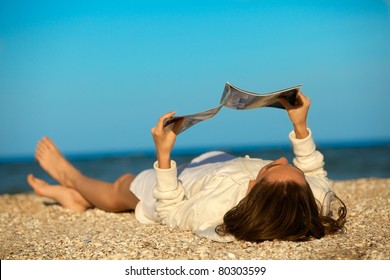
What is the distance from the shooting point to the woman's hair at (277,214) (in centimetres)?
371

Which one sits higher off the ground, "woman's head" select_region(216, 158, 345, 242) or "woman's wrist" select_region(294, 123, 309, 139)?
"woman's wrist" select_region(294, 123, 309, 139)

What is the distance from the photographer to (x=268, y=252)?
3533 millimetres

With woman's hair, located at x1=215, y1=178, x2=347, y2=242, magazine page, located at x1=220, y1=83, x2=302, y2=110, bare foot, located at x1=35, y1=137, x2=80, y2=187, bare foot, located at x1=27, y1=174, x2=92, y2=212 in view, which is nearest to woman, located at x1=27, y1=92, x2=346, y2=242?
woman's hair, located at x1=215, y1=178, x2=347, y2=242

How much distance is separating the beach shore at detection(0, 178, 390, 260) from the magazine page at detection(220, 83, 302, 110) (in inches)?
37.0

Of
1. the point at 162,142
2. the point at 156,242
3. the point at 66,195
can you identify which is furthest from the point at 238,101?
the point at 66,195

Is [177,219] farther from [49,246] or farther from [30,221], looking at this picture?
[30,221]

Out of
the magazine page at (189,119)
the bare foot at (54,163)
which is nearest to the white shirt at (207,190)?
the magazine page at (189,119)

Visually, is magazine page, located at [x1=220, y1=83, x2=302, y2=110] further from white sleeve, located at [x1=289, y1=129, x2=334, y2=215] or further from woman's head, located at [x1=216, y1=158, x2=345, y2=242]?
woman's head, located at [x1=216, y1=158, x2=345, y2=242]

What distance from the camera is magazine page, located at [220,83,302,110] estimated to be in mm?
3859

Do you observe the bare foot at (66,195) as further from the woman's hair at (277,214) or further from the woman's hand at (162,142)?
the woman's hair at (277,214)

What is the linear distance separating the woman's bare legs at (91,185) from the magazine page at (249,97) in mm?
1420

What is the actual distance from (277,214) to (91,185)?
2.28m
